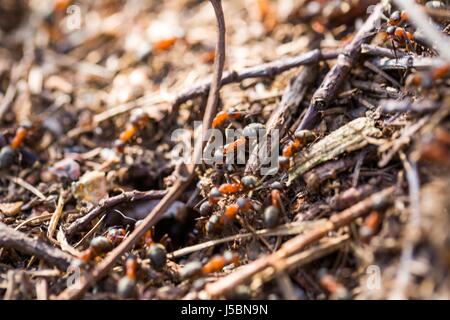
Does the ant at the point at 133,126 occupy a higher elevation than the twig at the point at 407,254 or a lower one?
higher

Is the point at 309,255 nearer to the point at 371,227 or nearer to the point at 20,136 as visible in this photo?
the point at 371,227

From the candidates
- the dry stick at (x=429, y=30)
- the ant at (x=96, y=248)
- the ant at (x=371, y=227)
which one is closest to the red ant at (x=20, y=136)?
the ant at (x=96, y=248)

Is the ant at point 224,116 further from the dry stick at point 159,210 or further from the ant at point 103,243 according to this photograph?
the ant at point 103,243

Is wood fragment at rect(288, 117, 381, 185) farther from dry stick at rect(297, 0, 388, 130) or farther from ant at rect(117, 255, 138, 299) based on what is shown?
ant at rect(117, 255, 138, 299)

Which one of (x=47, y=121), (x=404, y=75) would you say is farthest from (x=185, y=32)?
(x=404, y=75)

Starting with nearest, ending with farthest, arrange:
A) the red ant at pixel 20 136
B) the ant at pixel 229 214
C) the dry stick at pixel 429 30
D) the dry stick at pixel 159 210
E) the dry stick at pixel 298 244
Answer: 1. the dry stick at pixel 429 30
2. the dry stick at pixel 298 244
3. the dry stick at pixel 159 210
4. the ant at pixel 229 214
5. the red ant at pixel 20 136

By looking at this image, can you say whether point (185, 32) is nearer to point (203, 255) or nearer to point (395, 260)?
point (203, 255)

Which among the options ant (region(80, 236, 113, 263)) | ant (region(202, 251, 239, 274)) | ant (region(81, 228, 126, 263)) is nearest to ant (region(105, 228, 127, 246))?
ant (region(81, 228, 126, 263))
